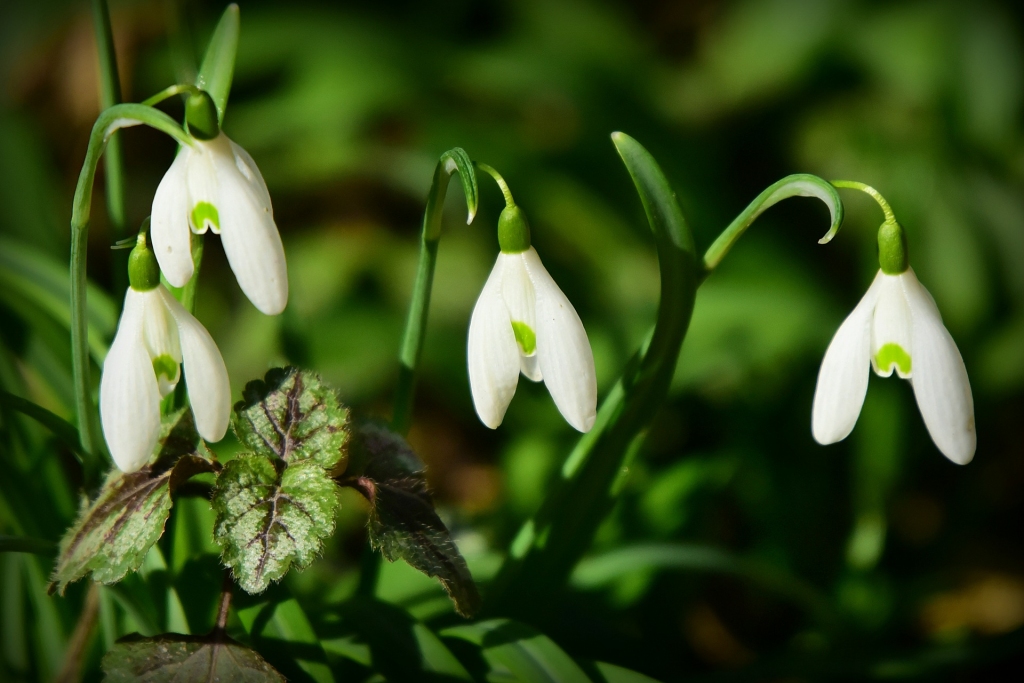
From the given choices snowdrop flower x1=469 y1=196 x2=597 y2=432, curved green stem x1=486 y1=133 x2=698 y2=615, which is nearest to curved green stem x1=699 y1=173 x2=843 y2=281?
curved green stem x1=486 y1=133 x2=698 y2=615

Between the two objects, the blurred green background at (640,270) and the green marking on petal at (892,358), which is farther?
the blurred green background at (640,270)

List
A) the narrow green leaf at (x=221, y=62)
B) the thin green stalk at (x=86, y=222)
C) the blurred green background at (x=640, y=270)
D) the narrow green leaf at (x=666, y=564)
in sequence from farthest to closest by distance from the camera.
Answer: the blurred green background at (x=640, y=270), the narrow green leaf at (x=666, y=564), the narrow green leaf at (x=221, y=62), the thin green stalk at (x=86, y=222)

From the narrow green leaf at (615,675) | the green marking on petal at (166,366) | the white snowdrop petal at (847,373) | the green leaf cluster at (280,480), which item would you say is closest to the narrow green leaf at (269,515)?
the green leaf cluster at (280,480)

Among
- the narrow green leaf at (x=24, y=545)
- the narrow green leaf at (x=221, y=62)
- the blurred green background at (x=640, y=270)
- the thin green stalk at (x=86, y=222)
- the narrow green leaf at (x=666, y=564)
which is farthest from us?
the blurred green background at (x=640, y=270)

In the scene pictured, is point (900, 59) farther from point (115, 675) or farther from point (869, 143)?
point (115, 675)

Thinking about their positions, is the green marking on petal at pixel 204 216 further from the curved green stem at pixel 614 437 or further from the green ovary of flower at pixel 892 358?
the green ovary of flower at pixel 892 358

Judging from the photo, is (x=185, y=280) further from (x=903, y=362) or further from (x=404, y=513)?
(x=903, y=362)

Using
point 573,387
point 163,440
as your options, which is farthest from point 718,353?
point 163,440
